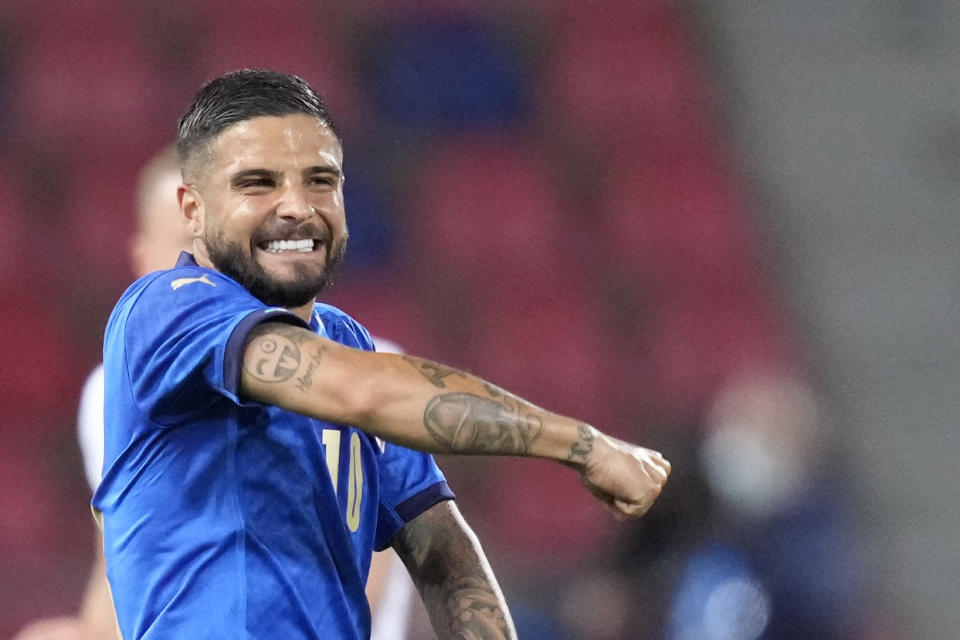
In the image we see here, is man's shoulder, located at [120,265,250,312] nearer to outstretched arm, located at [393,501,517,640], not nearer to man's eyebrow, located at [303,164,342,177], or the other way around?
man's eyebrow, located at [303,164,342,177]

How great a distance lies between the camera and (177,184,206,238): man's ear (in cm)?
188

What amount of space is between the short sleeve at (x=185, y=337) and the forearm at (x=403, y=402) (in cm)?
3

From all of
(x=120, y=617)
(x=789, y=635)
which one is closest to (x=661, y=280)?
(x=789, y=635)

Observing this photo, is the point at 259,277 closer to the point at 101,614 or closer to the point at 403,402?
the point at 403,402

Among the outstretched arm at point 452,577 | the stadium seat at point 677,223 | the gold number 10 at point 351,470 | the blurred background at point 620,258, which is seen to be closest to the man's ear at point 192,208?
the gold number 10 at point 351,470

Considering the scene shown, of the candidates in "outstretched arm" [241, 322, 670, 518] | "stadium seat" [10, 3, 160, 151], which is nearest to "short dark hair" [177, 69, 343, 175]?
"outstretched arm" [241, 322, 670, 518]

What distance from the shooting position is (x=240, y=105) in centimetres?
186

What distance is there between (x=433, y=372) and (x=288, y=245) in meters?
0.37

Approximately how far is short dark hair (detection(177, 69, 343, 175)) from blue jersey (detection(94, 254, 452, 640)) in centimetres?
21

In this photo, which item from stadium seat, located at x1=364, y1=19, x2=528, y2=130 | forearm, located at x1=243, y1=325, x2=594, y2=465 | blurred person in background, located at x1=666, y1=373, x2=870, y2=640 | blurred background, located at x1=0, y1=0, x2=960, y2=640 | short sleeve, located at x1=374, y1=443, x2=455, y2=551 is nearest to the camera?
forearm, located at x1=243, y1=325, x2=594, y2=465

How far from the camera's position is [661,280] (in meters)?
5.46

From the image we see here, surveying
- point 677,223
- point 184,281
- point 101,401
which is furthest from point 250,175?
point 677,223

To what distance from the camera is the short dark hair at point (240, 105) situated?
1.86 metres

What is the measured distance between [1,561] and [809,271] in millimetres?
3495
